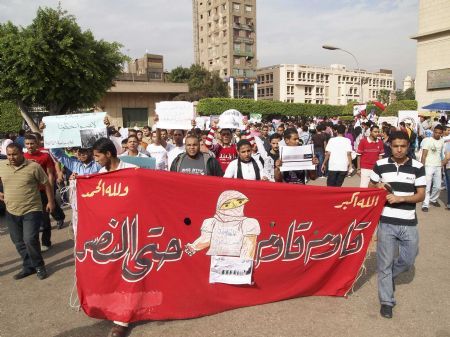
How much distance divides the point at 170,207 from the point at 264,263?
1.17 metres

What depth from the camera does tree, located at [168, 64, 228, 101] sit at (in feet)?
189

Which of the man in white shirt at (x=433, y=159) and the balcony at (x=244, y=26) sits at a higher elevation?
the balcony at (x=244, y=26)

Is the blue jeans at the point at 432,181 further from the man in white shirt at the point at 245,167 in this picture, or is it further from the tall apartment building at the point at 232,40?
the tall apartment building at the point at 232,40

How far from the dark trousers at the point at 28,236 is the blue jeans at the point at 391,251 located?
4.19 meters

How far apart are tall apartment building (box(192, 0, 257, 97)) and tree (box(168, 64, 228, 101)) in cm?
1650

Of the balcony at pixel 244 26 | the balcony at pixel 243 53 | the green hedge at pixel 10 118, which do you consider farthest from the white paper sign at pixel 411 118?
the balcony at pixel 244 26

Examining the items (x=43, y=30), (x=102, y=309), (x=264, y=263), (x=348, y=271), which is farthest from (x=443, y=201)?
(x=43, y=30)

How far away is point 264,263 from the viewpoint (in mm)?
3824

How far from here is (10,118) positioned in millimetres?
30344

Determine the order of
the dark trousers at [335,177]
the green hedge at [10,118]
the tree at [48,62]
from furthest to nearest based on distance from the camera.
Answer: the green hedge at [10,118]
the tree at [48,62]
the dark trousers at [335,177]

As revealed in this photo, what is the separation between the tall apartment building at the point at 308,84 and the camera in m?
95.0

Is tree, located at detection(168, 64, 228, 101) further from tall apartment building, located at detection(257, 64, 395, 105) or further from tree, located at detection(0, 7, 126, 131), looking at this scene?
tree, located at detection(0, 7, 126, 131)

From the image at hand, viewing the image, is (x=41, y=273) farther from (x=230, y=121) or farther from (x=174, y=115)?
(x=230, y=121)

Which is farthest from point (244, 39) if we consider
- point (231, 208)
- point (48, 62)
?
point (231, 208)
